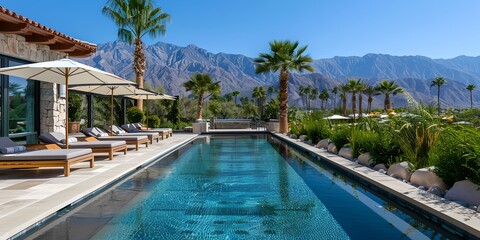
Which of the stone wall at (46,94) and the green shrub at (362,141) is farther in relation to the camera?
the stone wall at (46,94)

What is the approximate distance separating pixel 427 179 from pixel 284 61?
736 inches

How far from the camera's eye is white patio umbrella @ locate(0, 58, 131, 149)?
8.66 meters

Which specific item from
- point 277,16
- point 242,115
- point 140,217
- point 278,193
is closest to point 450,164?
point 278,193

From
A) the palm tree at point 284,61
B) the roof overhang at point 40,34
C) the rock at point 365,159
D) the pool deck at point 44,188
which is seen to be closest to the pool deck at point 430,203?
the rock at point 365,159

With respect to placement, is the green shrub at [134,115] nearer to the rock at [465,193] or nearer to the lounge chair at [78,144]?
the lounge chair at [78,144]

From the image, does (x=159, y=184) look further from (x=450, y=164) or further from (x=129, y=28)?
(x=129, y=28)

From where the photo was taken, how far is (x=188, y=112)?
37594mm

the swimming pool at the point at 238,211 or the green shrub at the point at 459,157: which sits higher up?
the green shrub at the point at 459,157

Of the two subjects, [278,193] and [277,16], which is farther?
[277,16]

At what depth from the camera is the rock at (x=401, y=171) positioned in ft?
24.5

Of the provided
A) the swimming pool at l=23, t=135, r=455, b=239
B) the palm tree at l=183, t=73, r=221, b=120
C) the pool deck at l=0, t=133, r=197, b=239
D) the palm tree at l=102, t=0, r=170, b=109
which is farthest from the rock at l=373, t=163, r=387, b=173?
the palm tree at l=183, t=73, r=221, b=120

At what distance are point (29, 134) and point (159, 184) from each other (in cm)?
615

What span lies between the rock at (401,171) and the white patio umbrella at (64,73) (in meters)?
6.83

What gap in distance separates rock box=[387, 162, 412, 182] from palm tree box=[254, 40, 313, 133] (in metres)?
17.0
